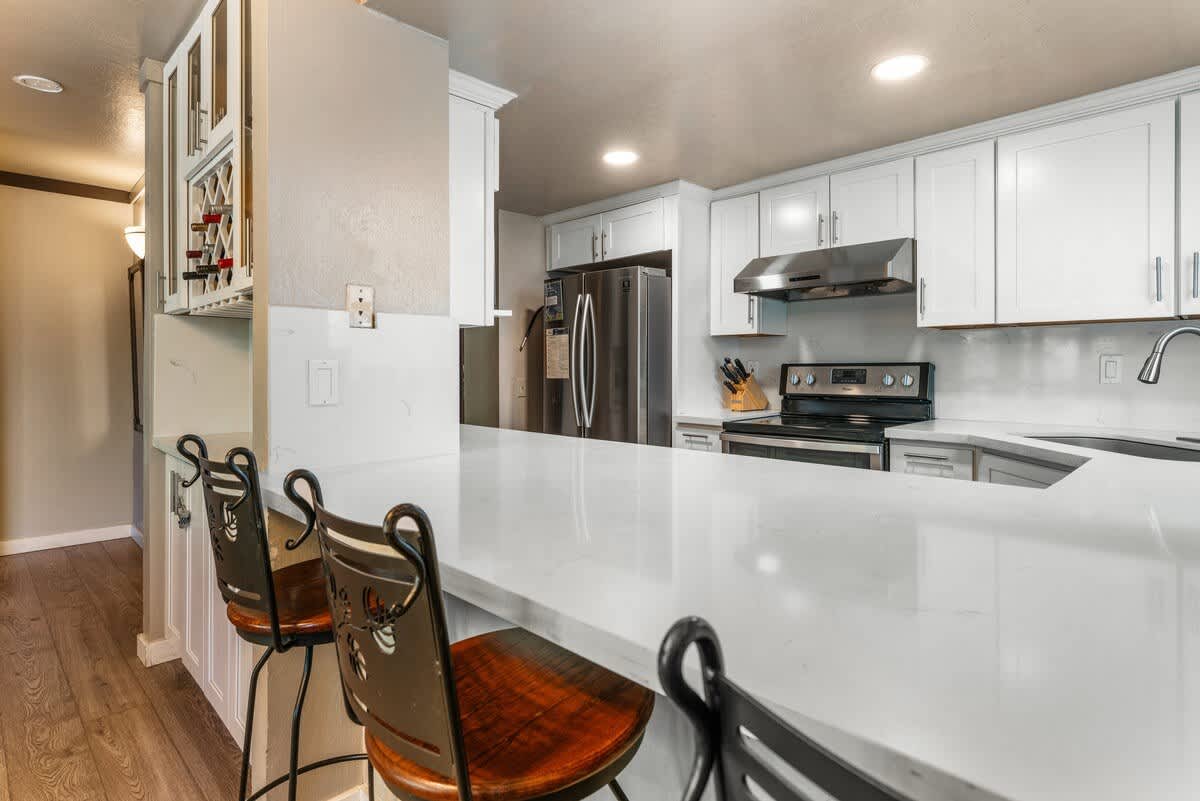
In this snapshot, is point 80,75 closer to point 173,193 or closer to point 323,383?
point 173,193

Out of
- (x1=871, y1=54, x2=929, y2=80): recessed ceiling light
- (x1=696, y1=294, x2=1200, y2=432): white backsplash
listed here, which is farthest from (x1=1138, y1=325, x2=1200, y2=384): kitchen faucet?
(x1=696, y1=294, x2=1200, y2=432): white backsplash

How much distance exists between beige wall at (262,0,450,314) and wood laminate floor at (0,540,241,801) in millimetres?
1443

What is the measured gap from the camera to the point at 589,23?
6.43 ft

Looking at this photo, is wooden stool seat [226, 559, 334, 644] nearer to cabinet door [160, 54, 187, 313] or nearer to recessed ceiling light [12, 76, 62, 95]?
cabinet door [160, 54, 187, 313]

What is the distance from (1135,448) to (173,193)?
3780 millimetres

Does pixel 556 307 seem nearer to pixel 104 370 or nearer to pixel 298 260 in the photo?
pixel 298 260

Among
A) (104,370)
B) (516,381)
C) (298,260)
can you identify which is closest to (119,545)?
(104,370)

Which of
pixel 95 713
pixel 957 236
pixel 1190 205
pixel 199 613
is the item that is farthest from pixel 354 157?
pixel 1190 205

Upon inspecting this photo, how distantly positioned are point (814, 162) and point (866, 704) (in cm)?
328

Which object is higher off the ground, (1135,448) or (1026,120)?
(1026,120)

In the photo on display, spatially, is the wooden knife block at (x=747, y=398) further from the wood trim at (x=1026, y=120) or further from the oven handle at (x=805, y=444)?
the wood trim at (x=1026, y=120)

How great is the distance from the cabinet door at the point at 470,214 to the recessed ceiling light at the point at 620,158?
99 cm

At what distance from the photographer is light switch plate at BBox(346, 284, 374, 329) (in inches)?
68.4

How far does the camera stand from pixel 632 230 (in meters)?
3.83
